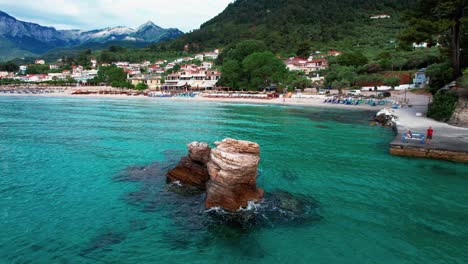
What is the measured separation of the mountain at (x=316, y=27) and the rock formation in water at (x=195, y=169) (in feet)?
343

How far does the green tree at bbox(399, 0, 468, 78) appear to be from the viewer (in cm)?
2614

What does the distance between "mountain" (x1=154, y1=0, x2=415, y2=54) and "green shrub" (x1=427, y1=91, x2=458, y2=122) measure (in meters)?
82.9

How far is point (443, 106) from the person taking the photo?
25.9 m

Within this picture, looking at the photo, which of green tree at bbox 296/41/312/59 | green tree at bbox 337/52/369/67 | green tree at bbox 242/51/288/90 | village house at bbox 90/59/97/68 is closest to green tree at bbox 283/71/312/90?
green tree at bbox 242/51/288/90

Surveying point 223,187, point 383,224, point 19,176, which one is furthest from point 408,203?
point 19,176

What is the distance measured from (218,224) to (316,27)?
148853 millimetres

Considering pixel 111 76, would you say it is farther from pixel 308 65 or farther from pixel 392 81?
pixel 392 81

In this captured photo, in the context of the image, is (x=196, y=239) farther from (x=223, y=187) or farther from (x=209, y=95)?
(x=209, y=95)

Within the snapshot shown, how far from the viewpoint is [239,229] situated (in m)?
9.41

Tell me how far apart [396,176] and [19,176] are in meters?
18.1

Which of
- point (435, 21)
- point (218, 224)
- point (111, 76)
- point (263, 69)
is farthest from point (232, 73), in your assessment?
point (218, 224)

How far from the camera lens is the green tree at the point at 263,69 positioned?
66312 millimetres

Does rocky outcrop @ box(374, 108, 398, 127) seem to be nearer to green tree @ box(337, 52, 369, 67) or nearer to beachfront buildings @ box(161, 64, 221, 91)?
green tree @ box(337, 52, 369, 67)

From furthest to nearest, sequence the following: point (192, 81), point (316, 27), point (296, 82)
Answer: point (316, 27) < point (192, 81) < point (296, 82)
